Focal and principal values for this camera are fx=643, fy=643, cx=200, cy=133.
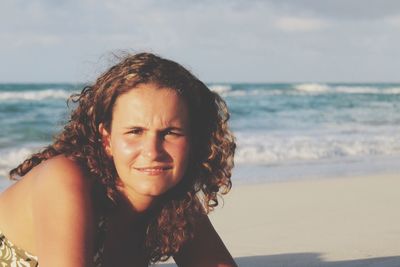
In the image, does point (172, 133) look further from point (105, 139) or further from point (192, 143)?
point (105, 139)

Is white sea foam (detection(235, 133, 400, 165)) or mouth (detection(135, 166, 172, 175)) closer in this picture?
mouth (detection(135, 166, 172, 175))

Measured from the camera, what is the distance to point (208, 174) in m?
2.76

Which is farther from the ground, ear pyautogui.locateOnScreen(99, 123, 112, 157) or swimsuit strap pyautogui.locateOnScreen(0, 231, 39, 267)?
ear pyautogui.locateOnScreen(99, 123, 112, 157)

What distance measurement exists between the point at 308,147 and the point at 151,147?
862 centimetres

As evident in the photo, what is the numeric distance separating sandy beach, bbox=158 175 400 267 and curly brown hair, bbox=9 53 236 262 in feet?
4.54

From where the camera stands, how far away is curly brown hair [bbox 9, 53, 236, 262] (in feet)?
7.99

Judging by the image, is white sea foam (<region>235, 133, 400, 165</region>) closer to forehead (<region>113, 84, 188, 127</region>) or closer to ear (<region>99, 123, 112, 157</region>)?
ear (<region>99, 123, 112, 157</region>)

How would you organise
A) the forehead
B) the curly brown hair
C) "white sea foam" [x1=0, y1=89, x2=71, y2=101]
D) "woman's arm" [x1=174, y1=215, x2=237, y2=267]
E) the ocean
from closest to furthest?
the forehead < the curly brown hair < "woman's arm" [x1=174, y1=215, x2=237, y2=267] < the ocean < "white sea foam" [x1=0, y1=89, x2=71, y2=101]

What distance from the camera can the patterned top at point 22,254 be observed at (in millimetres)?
2477

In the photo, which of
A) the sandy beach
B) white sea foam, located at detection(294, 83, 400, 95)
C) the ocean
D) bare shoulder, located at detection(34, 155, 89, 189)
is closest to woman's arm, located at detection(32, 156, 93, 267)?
bare shoulder, located at detection(34, 155, 89, 189)

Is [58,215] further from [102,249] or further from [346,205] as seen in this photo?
[346,205]

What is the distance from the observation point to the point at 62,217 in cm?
222

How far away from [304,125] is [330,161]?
7225mm

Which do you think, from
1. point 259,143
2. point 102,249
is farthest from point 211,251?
point 259,143
